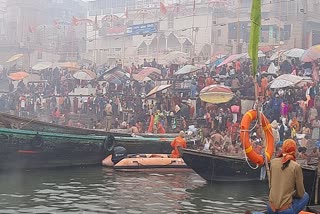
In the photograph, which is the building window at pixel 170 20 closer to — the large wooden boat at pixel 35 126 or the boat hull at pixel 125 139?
the large wooden boat at pixel 35 126

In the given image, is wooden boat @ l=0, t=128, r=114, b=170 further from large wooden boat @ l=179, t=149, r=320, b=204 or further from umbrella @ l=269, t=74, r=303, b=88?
umbrella @ l=269, t=74, r=303, b=88

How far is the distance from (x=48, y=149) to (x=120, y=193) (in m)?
4.69

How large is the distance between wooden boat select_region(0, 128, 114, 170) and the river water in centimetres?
54

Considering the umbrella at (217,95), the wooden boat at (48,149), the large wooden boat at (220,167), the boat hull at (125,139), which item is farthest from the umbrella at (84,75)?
the large wooden boat at (220,167)

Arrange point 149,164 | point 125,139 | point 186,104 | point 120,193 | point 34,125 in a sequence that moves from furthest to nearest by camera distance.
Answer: point 186,104, point 34,125, point 125,139, point 149,164, point 120,193

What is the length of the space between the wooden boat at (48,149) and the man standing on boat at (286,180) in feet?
35.9

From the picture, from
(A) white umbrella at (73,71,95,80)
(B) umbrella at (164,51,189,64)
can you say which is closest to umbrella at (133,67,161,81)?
(B) umbrella at (164,51,189,64)

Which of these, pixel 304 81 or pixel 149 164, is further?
pixel 304 81

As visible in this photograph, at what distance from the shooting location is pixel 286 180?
6660 mm

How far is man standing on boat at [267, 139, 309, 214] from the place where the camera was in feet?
21.8

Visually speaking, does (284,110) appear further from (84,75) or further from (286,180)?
(286,180)

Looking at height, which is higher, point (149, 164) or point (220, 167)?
point (220, 167)

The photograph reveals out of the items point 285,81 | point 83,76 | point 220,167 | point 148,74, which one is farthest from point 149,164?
point 83,76

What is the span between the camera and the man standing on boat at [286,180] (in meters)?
6.64
